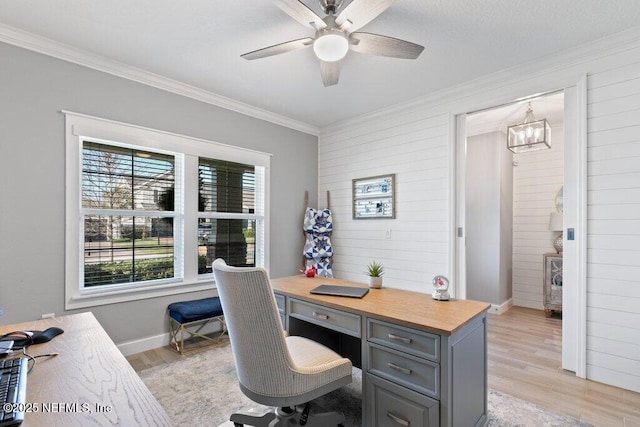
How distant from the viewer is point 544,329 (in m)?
3.81

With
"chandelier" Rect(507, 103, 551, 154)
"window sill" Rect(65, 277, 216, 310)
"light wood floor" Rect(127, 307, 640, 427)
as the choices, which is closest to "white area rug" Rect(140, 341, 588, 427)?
"light wood floor" Rect(127, 307, 640, 427)

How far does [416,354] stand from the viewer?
1524 millimetres

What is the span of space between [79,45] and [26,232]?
159cm

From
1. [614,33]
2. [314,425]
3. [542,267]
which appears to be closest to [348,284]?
[314,425]

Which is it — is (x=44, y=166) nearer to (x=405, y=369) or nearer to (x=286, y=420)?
(x=286, y=420)

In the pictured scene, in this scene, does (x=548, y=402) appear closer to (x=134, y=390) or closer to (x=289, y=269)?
(x=134, y=390)

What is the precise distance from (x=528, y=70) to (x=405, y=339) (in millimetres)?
2800

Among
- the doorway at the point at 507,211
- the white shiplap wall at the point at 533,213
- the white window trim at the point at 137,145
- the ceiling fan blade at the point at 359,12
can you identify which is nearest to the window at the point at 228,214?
the white window trim at the point at 137,145

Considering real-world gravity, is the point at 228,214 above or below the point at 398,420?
above

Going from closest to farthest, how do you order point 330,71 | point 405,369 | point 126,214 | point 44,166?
point 405,369
point 330,71
point 44,166
point 126,214

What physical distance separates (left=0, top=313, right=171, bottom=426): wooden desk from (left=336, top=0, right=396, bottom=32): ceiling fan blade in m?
2.01

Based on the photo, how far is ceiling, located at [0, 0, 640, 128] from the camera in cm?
215

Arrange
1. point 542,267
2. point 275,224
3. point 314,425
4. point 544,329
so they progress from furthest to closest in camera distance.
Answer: point 542,267, point 275,224, point 544,329, point 314,425

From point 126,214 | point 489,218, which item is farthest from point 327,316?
point 489,218
